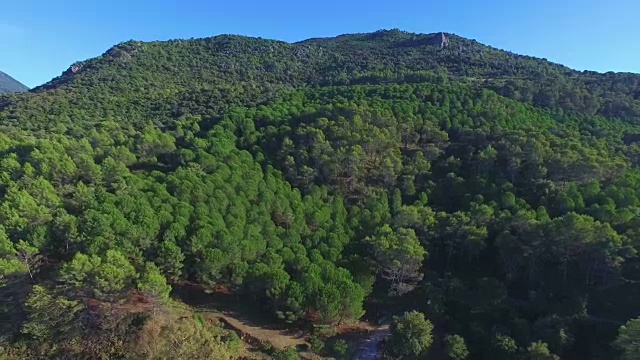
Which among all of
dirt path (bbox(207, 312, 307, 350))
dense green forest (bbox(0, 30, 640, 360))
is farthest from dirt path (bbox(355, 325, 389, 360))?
dirt path (bbox(207, 312, 307, 350))

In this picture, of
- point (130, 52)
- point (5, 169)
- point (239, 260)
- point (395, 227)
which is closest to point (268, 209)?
point (239, 260)

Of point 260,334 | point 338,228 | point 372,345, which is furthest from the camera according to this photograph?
point 338,228

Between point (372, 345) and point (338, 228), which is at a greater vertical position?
point (338, 228)

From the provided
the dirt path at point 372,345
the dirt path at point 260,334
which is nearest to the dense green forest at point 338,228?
the dirt path at point 260,334

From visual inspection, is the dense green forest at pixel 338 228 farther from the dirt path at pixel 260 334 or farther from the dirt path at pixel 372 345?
the dirt path at pixel 372 345

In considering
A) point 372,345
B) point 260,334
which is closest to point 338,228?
point 372,345

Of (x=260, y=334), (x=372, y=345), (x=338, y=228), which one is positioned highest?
(x=338, y=228)

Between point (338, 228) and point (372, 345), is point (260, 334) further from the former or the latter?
point (338, 228)

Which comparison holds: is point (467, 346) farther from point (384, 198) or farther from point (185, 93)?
point (185, 93)

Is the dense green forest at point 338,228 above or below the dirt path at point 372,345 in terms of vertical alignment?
above
